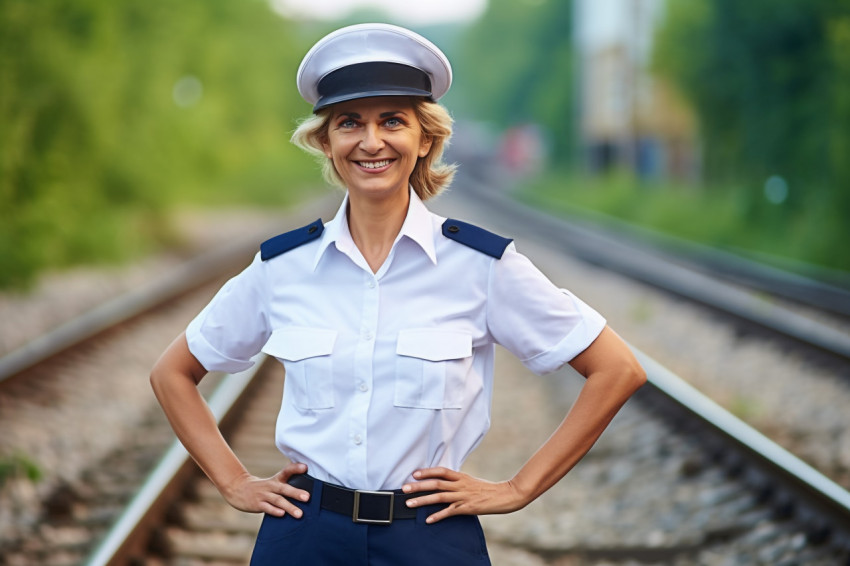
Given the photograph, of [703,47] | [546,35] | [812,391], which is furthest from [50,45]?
[546,35]

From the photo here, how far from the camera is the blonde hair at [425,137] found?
2277mm

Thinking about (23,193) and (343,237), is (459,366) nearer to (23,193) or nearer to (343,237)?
(343,237)

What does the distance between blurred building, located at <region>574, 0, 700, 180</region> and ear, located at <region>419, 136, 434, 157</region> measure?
92.0 feet

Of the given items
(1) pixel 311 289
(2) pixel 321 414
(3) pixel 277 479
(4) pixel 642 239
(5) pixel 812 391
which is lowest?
(4) pixel 642 239

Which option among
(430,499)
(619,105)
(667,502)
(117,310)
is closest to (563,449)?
(430,499)

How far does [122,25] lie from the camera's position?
57.4 ft

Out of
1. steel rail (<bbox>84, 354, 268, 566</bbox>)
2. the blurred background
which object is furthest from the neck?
the blurred background

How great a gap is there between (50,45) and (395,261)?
1256cm

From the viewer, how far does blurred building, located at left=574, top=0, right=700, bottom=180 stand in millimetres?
35844

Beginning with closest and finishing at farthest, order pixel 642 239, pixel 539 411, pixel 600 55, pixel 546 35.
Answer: pixel 539 411, pixel 642 239, pixel 600 55, pixel 546 35

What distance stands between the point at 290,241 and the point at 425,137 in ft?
1.25

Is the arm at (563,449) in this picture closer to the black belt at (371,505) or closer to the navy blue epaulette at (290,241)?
the black belt at (371,505)

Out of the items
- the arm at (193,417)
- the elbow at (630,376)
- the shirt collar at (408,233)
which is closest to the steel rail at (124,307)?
the arm at (193,417)

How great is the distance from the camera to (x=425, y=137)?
2.33 meters
